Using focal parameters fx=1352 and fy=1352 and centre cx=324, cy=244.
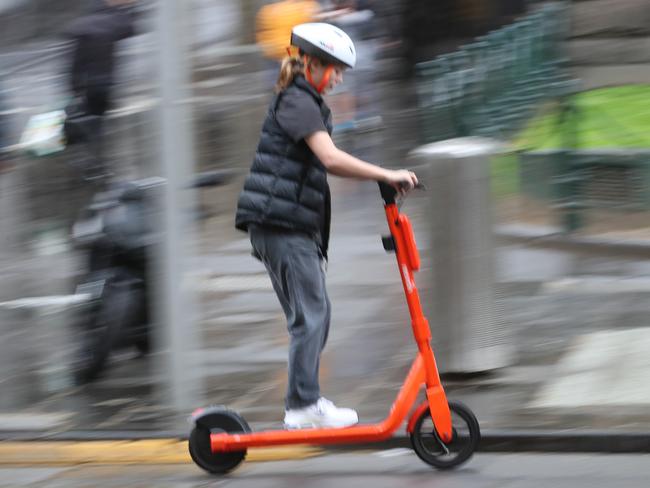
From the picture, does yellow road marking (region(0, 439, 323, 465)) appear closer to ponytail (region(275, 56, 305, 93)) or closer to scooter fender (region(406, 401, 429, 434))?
scooter fender (region(406, 401, 429, 434))

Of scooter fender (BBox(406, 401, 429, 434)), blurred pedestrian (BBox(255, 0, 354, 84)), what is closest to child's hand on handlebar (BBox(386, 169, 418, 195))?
scooter fender (BBox(406, 401, 429, 434))

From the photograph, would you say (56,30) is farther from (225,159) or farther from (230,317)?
(230,317)

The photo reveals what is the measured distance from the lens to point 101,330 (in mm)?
7254

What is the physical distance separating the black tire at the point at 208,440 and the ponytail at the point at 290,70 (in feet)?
4.50

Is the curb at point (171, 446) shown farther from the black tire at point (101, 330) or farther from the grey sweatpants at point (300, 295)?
the black tire at point (101, 330)

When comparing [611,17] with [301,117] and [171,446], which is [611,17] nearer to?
[171,446]

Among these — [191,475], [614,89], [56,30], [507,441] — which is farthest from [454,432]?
[614,89]

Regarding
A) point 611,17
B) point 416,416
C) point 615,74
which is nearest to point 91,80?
point 416,416

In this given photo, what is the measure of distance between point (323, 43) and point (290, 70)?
0.59 feet

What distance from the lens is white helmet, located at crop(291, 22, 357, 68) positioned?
17.6 ft

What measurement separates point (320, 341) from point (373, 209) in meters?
6.36

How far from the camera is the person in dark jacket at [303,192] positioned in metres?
5.37

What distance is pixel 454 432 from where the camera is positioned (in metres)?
5.48

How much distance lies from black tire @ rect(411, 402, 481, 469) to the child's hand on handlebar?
91cm
